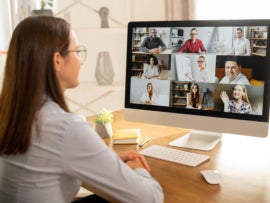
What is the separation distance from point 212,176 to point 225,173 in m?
0.09

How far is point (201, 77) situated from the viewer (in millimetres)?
1417

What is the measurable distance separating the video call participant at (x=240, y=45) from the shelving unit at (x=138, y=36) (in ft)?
1.24

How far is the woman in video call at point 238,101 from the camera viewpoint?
53.0 inches

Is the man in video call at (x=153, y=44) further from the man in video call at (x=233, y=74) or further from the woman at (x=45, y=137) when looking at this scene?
the woman at (x=45, y=137)

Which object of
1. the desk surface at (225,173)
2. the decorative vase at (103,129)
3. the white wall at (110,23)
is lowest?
the desk surface at (225,173)

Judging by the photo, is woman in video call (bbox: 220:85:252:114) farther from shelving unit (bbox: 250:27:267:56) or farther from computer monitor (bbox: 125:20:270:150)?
shelving unit (bbox: 250:27:267:56)

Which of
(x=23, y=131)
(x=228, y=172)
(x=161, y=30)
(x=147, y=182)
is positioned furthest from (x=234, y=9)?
(x=23, y=131)

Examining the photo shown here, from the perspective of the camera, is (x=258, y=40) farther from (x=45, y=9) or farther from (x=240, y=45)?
(x=45, y=9)

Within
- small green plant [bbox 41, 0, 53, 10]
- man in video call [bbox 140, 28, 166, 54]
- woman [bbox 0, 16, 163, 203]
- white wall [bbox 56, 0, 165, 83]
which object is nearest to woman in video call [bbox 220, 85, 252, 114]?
man in video call [bbox 140, 28, 166, 54]

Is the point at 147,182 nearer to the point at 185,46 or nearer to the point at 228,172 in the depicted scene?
the point at 228,172

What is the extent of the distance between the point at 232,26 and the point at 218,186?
615mm

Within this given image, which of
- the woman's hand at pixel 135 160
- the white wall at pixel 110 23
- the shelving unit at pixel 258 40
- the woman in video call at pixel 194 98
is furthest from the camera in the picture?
the white wall at pixel 110 23

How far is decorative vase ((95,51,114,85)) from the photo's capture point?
2679mm

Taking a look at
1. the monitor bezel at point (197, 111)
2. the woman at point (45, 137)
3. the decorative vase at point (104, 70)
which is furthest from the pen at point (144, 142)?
the decorative vase at point (104, 70)
